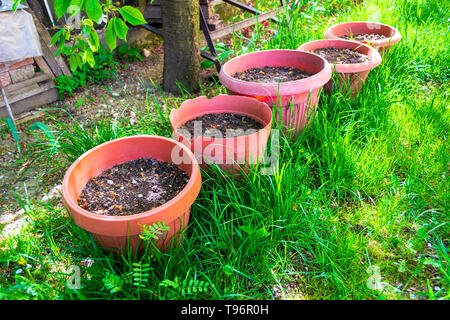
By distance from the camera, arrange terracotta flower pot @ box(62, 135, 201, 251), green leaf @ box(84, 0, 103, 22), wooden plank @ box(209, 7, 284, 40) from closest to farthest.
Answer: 1. green leaf @ box(84, 0, 103, 22)
2. terracotta flower pot @ box(62, 135, 201, 251)
3. wooden plank @ box(209, 7, 284, 40)

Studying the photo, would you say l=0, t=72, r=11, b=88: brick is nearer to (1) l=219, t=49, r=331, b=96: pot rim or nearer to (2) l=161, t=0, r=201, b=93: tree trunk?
(2) l=161, t=0, r=201, b=93: tree trunk

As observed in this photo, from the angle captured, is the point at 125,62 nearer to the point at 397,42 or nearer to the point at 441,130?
the point at 397,42

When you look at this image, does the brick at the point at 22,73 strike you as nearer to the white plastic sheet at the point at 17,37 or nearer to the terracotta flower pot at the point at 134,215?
the white plastic sheet at the point at 17,37

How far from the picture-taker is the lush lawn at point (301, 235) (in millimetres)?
1397

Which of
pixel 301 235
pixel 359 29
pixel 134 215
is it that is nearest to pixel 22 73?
pixel 134 215

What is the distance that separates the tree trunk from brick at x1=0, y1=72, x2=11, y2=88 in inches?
44.7

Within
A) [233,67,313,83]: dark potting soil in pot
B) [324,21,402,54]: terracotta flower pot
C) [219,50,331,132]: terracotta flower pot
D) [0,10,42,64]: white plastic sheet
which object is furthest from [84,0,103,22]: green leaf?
[324,21,402,54]: terracotta flower pot

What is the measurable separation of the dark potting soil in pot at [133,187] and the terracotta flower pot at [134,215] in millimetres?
36

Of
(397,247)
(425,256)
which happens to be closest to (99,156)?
(397,247)

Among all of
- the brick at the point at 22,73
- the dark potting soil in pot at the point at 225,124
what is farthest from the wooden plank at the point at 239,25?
the brick at the point at 22,73

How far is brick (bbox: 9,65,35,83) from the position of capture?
2574 millimetres

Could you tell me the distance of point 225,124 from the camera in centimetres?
190

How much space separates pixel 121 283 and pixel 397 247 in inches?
48.1

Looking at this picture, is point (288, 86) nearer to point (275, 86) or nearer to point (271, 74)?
point (275, 86)
